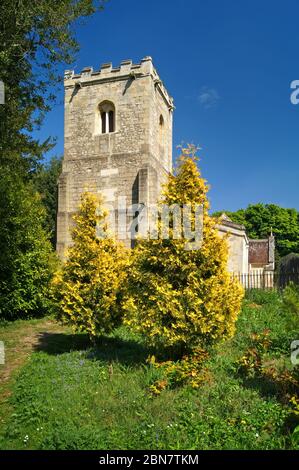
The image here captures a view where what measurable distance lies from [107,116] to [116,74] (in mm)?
2340

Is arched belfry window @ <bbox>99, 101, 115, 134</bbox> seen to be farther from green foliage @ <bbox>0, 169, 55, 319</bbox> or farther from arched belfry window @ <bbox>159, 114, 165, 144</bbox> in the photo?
green foliage @ <bbox>0, 169, 55, 319</bbox>

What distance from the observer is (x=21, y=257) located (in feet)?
44.7

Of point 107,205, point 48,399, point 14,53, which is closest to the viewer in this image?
point 48,399

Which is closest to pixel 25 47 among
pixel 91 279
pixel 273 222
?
pixel 91 279

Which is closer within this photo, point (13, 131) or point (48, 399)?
point (48, 399)

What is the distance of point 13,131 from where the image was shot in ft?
33.2

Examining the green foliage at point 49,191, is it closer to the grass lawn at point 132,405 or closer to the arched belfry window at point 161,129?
the arched belfry window at point 161,129

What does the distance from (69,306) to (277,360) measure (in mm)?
4943

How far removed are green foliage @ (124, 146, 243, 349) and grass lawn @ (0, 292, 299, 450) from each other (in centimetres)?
75

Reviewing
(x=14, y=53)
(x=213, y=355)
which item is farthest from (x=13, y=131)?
(x=213, y=355)

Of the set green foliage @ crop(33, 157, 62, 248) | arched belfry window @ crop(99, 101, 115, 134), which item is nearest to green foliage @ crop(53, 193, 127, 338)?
arched belfry window @ crop(99, 101, 115, 134)

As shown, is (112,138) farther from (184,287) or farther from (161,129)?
(184,287)
